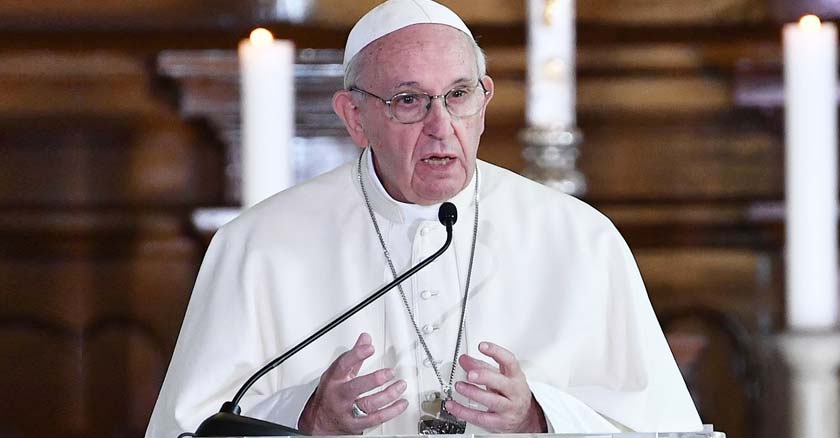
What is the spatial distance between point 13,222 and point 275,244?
2227mm

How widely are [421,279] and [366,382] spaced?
2.56ft

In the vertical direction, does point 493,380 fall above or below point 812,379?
below

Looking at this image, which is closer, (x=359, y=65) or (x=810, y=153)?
(x=359, y=65)

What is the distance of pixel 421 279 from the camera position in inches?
131

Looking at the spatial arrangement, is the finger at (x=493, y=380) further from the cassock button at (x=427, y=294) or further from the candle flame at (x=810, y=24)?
the candle flame at (x=810, y=24)

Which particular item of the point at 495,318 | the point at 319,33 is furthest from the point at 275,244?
the point at 319,33

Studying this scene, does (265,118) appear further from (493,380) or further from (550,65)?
(493,380)

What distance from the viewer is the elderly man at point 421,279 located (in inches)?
120

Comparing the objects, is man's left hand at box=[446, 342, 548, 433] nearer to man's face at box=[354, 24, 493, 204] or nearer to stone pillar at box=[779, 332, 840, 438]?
man's face at box=[354, 24, 493, 204]

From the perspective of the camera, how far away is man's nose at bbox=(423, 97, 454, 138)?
9.94ft

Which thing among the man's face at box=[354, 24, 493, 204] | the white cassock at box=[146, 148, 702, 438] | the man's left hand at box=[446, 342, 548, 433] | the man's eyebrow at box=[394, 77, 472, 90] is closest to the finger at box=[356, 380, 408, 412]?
the man's left hand at box=[446, 342, 548, 433]

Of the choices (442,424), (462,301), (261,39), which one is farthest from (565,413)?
(261,39)

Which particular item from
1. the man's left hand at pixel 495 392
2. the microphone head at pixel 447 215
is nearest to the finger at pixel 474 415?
the man's left hand at pixel 495 392

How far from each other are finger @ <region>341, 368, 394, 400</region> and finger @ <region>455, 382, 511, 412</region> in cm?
12
